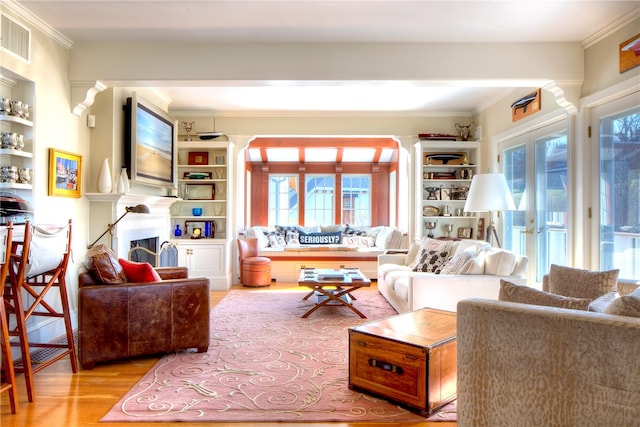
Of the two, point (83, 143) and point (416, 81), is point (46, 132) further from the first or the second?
point (416, 81)

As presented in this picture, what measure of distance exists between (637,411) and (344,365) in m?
1.84

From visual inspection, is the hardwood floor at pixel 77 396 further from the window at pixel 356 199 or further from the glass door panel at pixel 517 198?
the window at pixel 356 199

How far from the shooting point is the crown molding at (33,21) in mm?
2865

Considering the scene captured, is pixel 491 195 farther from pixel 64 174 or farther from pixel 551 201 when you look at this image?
pixel 64 174

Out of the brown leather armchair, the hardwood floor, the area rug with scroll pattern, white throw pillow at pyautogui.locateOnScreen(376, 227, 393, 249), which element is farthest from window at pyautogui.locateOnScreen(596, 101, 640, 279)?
white throw pillow at pyautogui.locateOnScreen(376, 227, 393, 249)

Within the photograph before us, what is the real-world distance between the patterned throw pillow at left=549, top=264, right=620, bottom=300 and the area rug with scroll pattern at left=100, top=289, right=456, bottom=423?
39.7 inches

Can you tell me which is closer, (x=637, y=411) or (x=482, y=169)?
(x=637, y=411)

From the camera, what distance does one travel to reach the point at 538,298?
71.1 inches

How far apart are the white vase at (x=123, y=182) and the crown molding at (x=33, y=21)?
120 cm

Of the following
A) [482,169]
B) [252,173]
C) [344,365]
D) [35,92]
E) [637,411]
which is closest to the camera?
[637,411]

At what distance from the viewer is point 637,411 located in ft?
4.60

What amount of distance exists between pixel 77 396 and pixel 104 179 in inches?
82.4

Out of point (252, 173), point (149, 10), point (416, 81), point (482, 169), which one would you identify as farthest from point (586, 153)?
point (252, 173)

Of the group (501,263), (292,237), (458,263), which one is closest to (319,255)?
(292,237)
